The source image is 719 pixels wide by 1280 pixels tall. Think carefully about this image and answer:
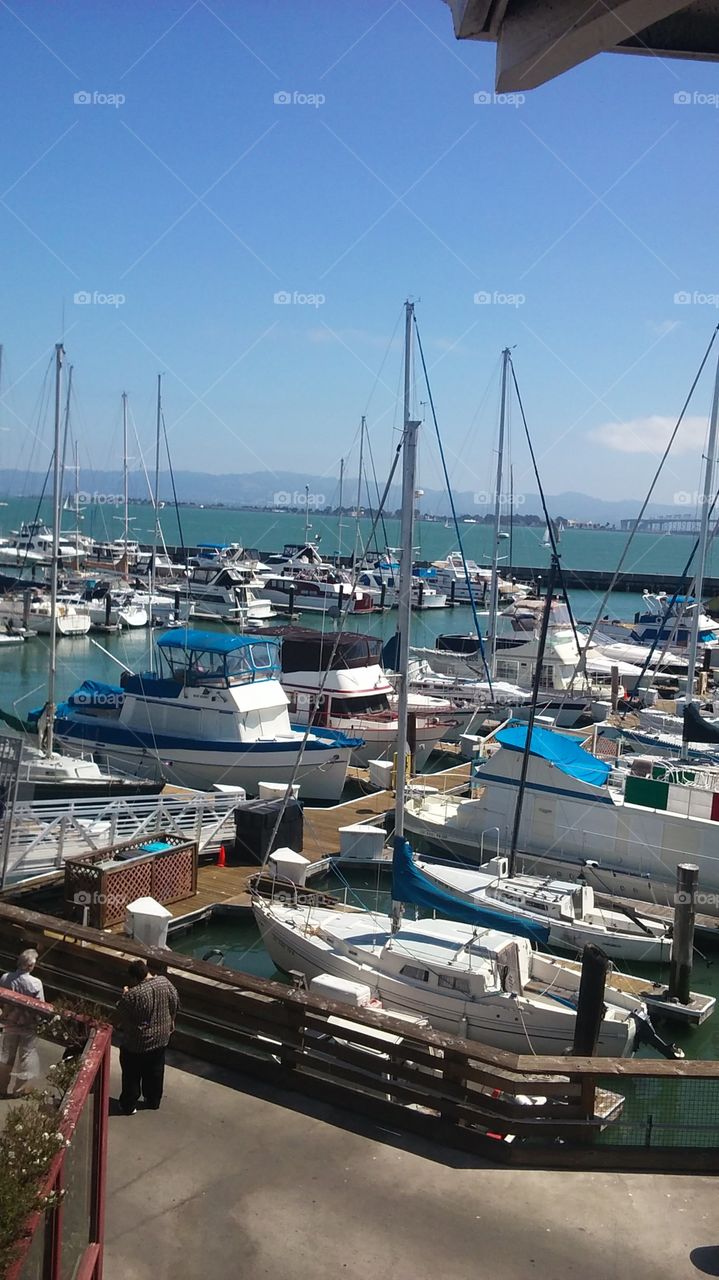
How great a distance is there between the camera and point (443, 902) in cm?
1650

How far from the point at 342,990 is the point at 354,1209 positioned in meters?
6.31

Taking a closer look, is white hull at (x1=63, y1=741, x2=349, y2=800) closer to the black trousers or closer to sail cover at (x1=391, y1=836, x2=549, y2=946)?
sail cover at (x1=391, y1=836, x2=549, y2=946)

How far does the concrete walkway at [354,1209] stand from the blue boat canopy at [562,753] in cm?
1393

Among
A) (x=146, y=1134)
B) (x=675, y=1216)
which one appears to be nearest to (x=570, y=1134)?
(x=675, y=1216)

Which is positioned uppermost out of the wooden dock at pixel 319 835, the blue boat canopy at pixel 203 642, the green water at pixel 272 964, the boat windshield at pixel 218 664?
the blue boat canopy at pixel 203 642

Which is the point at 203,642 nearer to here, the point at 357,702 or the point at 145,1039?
the point at 357,702

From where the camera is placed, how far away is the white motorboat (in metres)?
26.5

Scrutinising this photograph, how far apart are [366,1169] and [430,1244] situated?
828 millimetres

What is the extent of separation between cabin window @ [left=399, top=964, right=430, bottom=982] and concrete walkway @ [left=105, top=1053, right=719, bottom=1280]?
634 centimetres

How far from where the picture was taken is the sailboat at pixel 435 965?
13367 mm

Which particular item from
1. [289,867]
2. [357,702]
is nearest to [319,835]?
[289,867]

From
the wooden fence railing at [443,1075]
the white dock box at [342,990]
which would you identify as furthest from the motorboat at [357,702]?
the wooden fence railing at [443,1075]

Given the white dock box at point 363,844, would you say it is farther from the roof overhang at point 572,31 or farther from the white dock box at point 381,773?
the roof overhang at point 572,31

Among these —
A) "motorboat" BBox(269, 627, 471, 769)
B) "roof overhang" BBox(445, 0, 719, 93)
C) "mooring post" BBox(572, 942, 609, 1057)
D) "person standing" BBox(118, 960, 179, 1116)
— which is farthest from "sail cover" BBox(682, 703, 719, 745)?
"roof overhang" BBox(445, 0, 719, 93)
